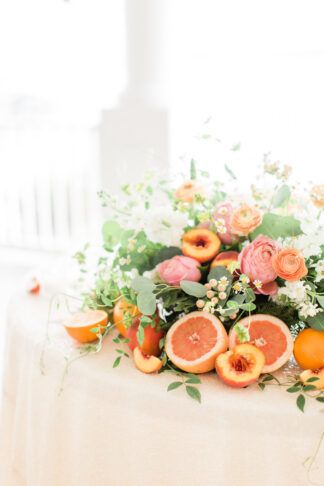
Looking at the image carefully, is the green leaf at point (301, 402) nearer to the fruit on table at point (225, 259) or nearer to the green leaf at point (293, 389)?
the green leaf at point (293, 389)

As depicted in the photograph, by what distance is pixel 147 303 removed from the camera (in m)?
1.07

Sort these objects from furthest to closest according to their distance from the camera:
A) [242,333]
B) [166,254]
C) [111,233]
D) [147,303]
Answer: [111,233] → [166,254] → [147,303] → [242,333]

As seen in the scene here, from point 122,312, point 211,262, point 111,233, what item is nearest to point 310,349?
point 211,262

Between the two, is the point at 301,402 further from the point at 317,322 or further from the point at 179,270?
the point at 179,270

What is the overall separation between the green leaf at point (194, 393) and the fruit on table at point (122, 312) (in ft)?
0.62

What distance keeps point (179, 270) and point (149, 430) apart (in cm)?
30

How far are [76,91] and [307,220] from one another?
3.61 meters

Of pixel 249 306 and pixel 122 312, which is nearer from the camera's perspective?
pixel 249 306

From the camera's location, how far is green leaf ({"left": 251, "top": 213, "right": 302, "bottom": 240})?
43.8 inches

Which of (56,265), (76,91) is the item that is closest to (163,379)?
(56,265)

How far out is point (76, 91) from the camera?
439cm

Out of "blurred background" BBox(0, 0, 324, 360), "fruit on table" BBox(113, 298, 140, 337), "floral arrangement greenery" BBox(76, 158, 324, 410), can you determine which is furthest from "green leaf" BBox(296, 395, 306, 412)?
"blurred background" BBox(0, 0, 324, 360)

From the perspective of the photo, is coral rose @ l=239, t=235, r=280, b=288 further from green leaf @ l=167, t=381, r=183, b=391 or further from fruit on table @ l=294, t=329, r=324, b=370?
green leaf @ l=167, t=381, r=183, b=391

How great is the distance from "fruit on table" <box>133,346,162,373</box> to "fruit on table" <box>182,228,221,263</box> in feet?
0.71
